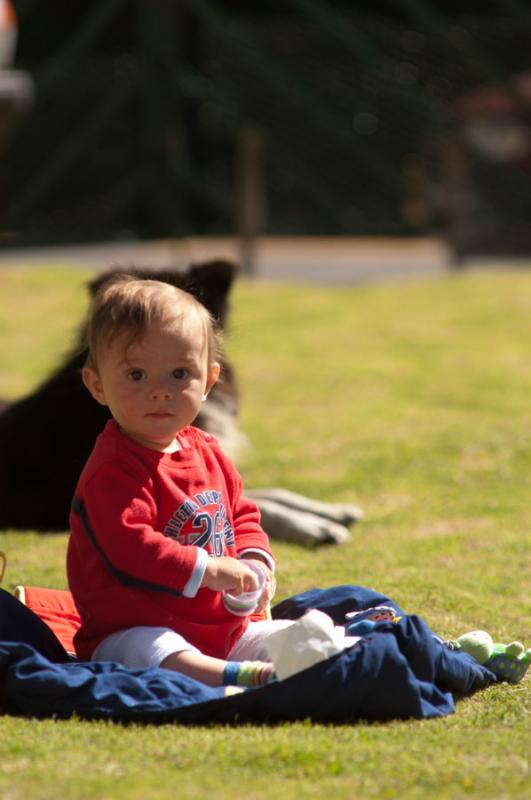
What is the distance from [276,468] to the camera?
6996 millimetres

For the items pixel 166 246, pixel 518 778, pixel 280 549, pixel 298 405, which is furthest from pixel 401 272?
pixel 518 778

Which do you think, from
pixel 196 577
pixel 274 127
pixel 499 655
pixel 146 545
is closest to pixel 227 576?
pixel 196 577

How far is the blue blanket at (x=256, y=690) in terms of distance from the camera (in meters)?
3.19

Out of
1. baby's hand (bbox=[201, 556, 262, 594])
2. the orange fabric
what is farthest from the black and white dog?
baby's hand (bbox=[201, 556, 262, 594])

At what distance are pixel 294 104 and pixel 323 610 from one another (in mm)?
13863

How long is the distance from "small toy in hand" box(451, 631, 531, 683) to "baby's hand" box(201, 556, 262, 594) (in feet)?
2.10

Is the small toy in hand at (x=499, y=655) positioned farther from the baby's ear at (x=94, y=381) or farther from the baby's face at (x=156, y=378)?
the baby's ear at (x=94, y=381)

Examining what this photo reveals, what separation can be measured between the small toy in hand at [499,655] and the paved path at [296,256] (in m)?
9.55

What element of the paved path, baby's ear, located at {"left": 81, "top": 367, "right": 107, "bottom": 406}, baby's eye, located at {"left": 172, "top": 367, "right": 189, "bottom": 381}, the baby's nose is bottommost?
the paved path

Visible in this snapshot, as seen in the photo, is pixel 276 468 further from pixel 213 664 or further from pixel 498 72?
pixel 498 72

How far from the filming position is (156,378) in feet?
11.4

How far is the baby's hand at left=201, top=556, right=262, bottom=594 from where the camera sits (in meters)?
3.38

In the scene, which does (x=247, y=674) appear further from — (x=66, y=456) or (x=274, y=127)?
(x=274, y=127)

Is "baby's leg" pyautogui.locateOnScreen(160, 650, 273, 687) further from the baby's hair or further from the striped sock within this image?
the baby's hair
